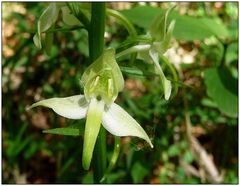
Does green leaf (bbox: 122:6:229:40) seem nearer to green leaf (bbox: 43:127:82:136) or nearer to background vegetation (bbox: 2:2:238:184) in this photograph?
background vegetation (bbox: 2:2:238:184)

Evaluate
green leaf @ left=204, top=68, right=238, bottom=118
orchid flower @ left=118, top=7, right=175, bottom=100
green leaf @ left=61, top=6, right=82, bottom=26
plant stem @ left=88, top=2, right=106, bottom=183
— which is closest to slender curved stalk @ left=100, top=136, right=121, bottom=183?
plant stem @ left=88, top=2, right=106, bottom=183

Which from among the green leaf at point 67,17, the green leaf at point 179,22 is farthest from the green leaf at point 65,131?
the green leaf at point 179,22

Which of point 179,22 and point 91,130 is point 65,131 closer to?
point 91,130

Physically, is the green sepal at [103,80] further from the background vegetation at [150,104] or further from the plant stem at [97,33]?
the background vegetation at [150,104]

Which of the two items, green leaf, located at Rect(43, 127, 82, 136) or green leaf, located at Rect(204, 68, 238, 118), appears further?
green leaf, located at Rect(204, 68, 238, 118)

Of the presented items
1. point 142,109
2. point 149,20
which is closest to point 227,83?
point 149,20

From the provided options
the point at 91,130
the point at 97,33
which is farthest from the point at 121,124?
the point at 97,33
